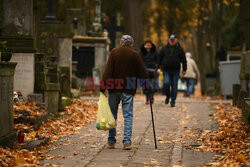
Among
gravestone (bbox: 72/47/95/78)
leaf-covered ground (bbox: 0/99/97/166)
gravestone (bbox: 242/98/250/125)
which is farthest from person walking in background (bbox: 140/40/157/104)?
gravestone (bbox: 72/47/95/78)

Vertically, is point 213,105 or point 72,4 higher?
point 72,4

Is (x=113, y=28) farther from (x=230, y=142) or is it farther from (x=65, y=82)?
(x=230, y=142)

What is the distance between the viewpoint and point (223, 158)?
8375 millimetres

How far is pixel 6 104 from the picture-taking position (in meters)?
9.02

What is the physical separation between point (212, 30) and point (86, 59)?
11484 mm

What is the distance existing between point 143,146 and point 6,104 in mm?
2377

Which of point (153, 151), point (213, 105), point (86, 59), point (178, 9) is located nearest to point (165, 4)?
point (178, 9)

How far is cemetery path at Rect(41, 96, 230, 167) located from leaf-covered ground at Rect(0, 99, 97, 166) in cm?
23

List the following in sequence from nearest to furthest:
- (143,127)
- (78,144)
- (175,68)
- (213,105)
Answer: (78,144)
(143,127)
(175,68)
(213,105)

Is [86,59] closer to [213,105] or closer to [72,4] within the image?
[213,105]

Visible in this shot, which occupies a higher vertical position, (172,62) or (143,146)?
(172,62)

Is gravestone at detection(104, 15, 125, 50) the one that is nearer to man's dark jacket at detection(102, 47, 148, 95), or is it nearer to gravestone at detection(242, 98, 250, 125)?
gravestone at detection(242, 98, 250, 125)

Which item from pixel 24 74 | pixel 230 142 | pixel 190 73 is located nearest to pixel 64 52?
pixel 190 73

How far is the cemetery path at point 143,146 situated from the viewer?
8172mm
